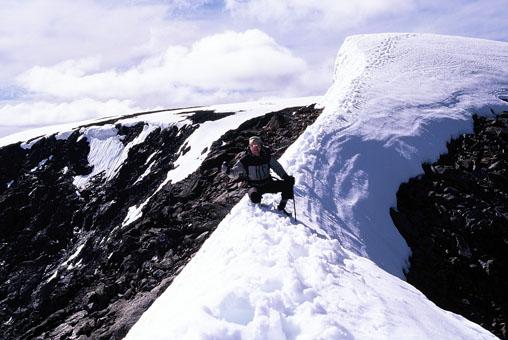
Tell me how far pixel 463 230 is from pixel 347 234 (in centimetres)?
475

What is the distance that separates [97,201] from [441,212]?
86.6ft

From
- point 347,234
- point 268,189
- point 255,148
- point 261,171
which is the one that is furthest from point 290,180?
point 347,234

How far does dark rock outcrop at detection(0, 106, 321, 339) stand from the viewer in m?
15.8

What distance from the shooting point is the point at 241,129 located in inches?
1149

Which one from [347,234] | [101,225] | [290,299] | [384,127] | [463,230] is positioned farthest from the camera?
[101,225]

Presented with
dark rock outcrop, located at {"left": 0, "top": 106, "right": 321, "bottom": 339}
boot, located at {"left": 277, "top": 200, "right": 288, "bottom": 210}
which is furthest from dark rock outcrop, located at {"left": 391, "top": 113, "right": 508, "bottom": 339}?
dark rock outcrop, located at {"left": 0, "top": 106, "right": 321, "bottom": 339}

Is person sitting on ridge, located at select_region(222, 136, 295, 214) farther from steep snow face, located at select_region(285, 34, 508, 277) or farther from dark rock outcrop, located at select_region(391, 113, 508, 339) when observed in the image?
dark rock outcrop, located at select_region(391, 113, 508, 339)

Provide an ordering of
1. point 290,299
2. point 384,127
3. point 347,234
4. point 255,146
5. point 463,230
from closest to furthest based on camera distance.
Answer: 1. point 290,299
2. point 255,146
3. point 347,234
4. point 463,230
5. point 384,127

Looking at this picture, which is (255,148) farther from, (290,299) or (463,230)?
(463,230)

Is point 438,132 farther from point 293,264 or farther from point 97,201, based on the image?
point 97,201

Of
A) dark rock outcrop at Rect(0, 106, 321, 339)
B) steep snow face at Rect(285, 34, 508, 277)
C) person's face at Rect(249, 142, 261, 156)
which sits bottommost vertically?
dark rock outcrop at Rect(0, 106, 321, 339)

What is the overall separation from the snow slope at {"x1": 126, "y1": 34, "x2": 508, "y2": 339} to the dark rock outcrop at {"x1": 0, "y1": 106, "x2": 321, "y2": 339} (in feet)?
10.1

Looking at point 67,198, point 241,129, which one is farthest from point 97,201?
point 241,129

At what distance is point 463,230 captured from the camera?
15.3 meters
